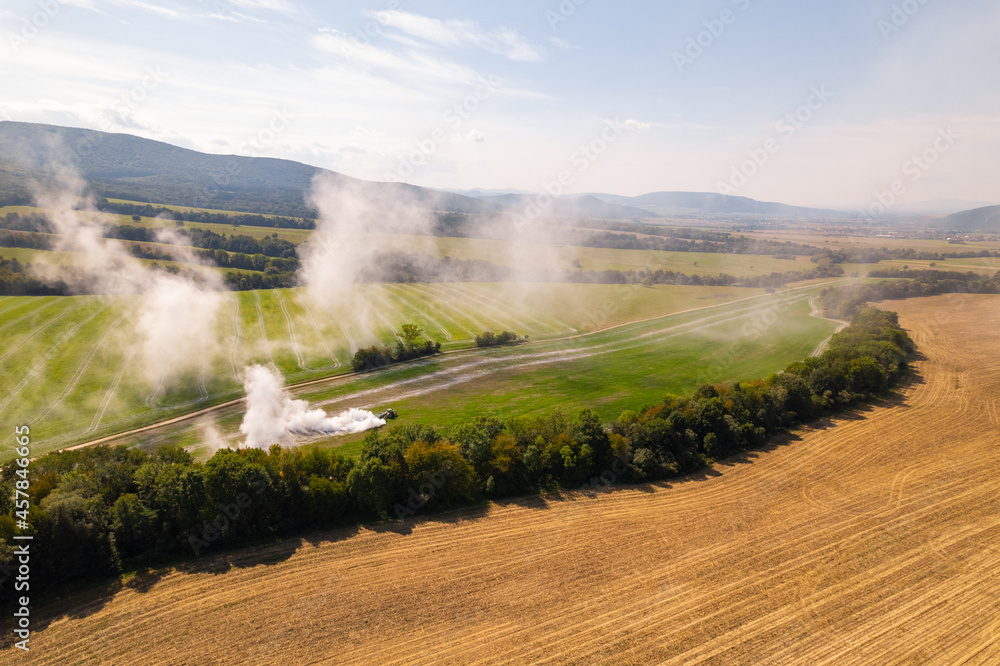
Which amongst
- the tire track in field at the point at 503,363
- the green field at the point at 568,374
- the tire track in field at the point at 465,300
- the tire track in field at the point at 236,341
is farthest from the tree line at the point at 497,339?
the tire track in field at the point at 236,341

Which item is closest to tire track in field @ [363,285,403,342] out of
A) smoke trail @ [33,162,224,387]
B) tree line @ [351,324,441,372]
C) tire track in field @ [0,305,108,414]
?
tree line @ [351,324,441,372]

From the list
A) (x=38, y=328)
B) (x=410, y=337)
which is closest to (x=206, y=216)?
(x=38, y=328)

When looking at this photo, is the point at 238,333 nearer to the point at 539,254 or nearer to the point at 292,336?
the point at 292,336

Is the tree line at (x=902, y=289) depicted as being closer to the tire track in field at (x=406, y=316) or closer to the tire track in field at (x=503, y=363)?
the tire track in field at (x=503, y=363)

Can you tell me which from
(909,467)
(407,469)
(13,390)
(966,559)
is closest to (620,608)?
(407,469)

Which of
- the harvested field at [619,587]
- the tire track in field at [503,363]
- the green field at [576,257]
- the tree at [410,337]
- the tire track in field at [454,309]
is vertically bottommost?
the harvested field at [619,587]
